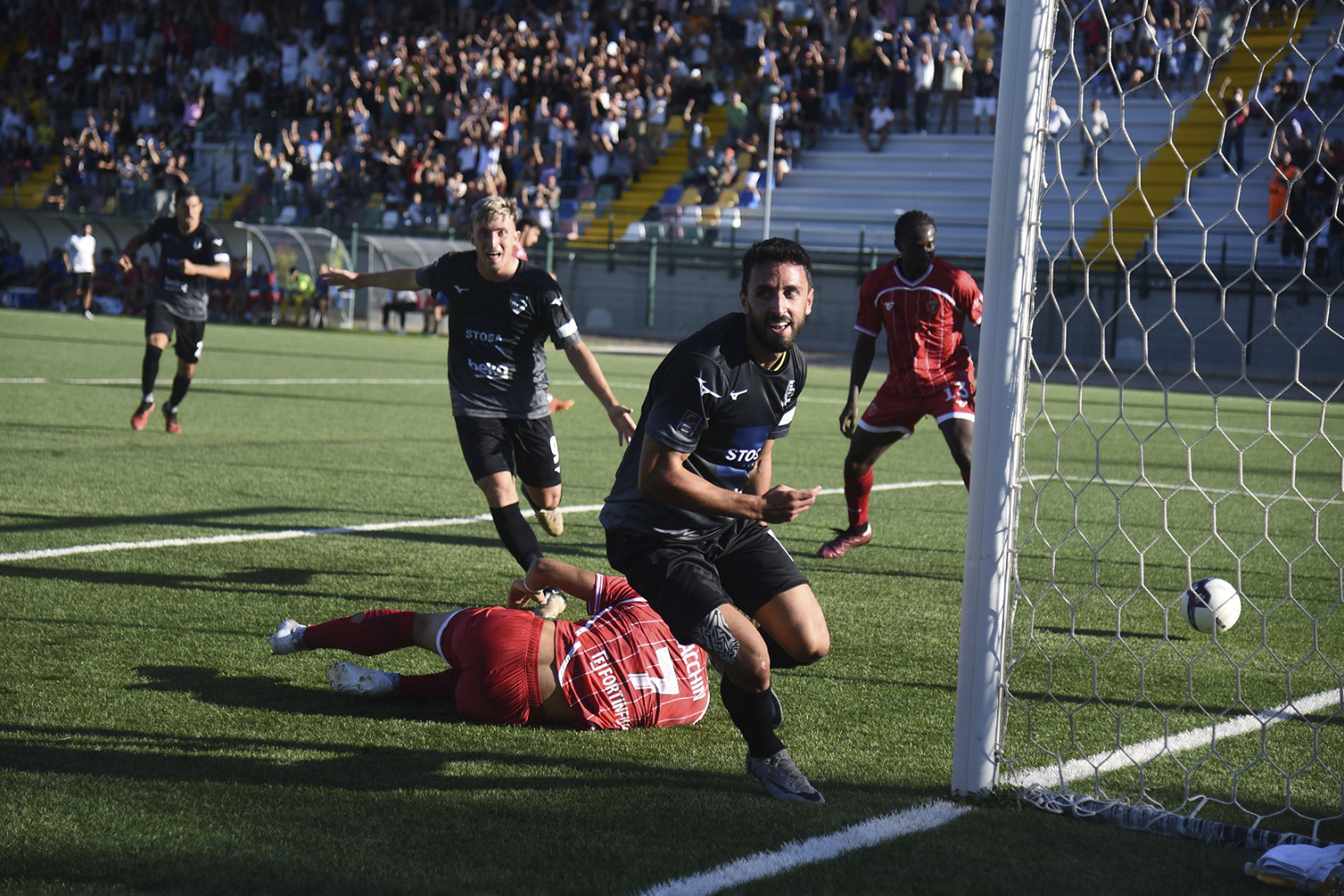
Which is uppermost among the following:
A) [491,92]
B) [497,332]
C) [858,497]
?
[491,92]

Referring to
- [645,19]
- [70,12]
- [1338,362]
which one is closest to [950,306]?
[1338,362]

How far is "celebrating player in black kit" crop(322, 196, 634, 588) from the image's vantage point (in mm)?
6098

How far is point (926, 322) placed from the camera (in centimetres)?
760

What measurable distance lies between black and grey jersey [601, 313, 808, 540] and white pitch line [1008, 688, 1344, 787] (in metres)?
1.18

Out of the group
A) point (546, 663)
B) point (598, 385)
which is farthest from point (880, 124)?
point (546, 663)

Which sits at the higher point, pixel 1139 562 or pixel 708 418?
pixel 708 418

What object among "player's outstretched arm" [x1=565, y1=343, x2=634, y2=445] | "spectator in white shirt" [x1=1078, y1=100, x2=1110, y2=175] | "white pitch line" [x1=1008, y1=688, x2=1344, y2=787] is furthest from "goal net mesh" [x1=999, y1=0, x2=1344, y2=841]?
"player's outstretched arm" [x1=565, y1=343, x2=634, y2=445]

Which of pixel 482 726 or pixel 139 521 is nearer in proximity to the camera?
pixel 482 726

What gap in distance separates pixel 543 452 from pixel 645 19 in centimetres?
3413

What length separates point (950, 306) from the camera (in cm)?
758

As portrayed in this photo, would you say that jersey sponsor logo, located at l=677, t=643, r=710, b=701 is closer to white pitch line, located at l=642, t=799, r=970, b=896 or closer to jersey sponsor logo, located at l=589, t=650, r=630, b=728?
jersey sponsor logo, located at l=589, t=650, r=630, b=728

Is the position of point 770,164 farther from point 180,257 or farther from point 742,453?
point 742,453

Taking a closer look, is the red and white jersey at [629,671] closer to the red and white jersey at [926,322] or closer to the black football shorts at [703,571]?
the black football shorts at [703,571]

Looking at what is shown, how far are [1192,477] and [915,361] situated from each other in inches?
75.3
